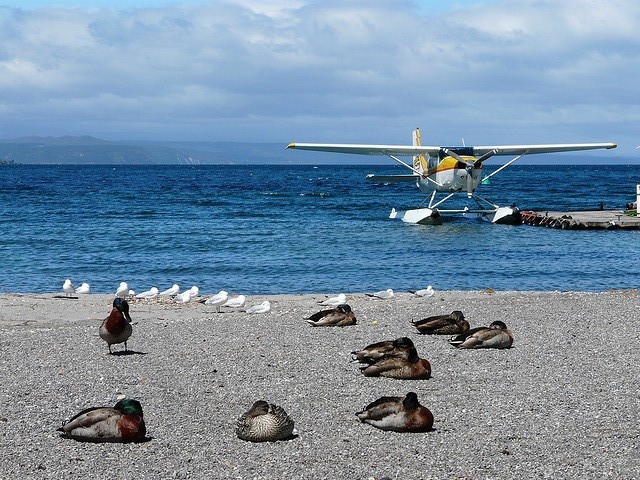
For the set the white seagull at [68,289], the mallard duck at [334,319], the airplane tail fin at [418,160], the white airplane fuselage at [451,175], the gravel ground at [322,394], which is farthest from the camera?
the airplane tail fin at [418,160]

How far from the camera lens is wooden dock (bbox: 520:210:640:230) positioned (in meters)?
39.5

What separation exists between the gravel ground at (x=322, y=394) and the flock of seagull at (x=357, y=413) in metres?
0.12

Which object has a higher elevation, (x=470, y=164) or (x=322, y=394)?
(x=470, y=164)

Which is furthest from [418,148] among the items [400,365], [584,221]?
[400,365]

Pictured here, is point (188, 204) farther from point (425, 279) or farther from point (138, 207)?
point (425, 279)

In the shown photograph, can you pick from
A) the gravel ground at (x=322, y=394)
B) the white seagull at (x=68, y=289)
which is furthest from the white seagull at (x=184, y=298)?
the white seagull at (x=68, y=289)

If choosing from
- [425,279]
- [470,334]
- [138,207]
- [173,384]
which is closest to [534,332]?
[470,334]

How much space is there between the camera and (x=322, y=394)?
33.2 feet

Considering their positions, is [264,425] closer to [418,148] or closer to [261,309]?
[261,309]

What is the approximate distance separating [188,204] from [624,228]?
3268cm

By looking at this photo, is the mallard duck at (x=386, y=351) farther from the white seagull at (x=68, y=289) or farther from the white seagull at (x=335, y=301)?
the white seagull at (x=68, y=289)

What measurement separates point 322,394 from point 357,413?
103 centimetres

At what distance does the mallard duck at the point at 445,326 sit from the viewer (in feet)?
45.1

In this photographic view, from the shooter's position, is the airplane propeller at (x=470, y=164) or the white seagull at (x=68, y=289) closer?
the white seagull at (x=68, y=289)
